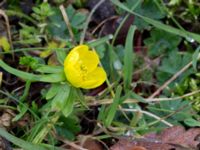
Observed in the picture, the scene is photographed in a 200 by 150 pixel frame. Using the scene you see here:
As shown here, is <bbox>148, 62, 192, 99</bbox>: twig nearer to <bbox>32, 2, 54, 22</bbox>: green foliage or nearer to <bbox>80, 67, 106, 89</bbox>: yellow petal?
<bbox>80, 67, 106, 89</bbox>: yellow petal

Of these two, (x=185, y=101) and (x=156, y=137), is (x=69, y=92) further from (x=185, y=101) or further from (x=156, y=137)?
(x=185, y=101)

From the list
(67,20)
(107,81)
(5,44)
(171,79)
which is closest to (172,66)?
(171,79)

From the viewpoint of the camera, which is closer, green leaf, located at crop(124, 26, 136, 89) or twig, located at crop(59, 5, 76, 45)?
green leaf, located at crop(124, 26, 136, 89)

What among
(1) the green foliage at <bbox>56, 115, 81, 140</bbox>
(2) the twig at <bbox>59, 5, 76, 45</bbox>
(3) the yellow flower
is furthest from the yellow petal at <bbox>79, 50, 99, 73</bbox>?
(2) the twig at <bbox>59, 5, 76, 45</bbox>

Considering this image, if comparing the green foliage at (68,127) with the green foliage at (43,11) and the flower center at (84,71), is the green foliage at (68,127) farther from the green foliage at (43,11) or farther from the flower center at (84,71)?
the green foliage at (43,11)

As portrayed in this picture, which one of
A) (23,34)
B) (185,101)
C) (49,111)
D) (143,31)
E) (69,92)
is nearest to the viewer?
(69,92)

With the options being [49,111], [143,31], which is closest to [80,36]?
[143,31]
